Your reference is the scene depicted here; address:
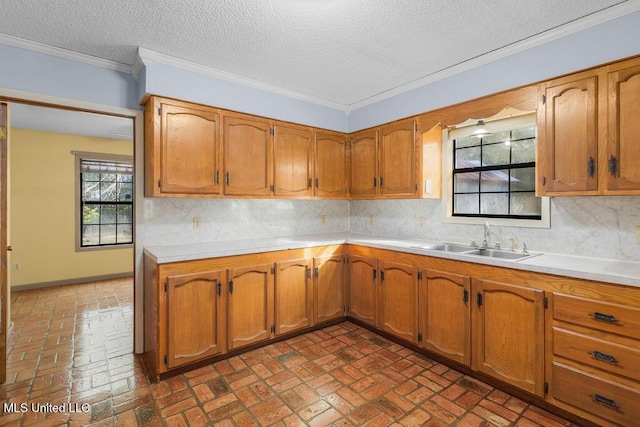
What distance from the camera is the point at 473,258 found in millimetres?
2398

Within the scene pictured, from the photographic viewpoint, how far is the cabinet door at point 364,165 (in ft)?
12.0

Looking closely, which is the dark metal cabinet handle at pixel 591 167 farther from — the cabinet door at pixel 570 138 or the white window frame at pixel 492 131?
the white window frame at pixel 492 131

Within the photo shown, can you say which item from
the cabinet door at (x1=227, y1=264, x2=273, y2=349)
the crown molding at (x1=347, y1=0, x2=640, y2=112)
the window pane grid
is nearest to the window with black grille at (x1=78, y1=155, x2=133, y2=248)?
the window pane grid

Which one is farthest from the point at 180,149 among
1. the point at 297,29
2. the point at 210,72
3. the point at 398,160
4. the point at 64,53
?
the point at 398,160

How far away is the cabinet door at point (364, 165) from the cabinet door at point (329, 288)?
0.86 metres

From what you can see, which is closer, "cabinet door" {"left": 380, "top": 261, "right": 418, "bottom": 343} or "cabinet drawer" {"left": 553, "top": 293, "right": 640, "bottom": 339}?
"cabinet drawer" {"left": 553, "top": 293, "right": 640, "bottom": 339}

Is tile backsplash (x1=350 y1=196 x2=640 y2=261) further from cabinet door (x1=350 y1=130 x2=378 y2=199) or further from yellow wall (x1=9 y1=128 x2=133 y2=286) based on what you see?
yellow wall (x1=9 y1=128 x2=133 y2=286)

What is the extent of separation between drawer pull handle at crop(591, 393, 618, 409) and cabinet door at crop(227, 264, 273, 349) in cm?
235

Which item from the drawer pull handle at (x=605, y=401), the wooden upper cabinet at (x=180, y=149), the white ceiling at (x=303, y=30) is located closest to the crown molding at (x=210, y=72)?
the white ceiling at (x=303, y=30)

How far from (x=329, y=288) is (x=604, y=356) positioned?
222 cm

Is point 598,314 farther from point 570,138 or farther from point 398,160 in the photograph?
point 398,160

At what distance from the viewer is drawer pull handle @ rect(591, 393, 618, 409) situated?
177 centimetres

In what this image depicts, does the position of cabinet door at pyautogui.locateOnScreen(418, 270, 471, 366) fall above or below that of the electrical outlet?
below

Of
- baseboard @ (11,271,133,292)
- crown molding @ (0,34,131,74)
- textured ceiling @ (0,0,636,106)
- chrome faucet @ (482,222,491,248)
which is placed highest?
textured ceiling @ (0,0,636,106)
